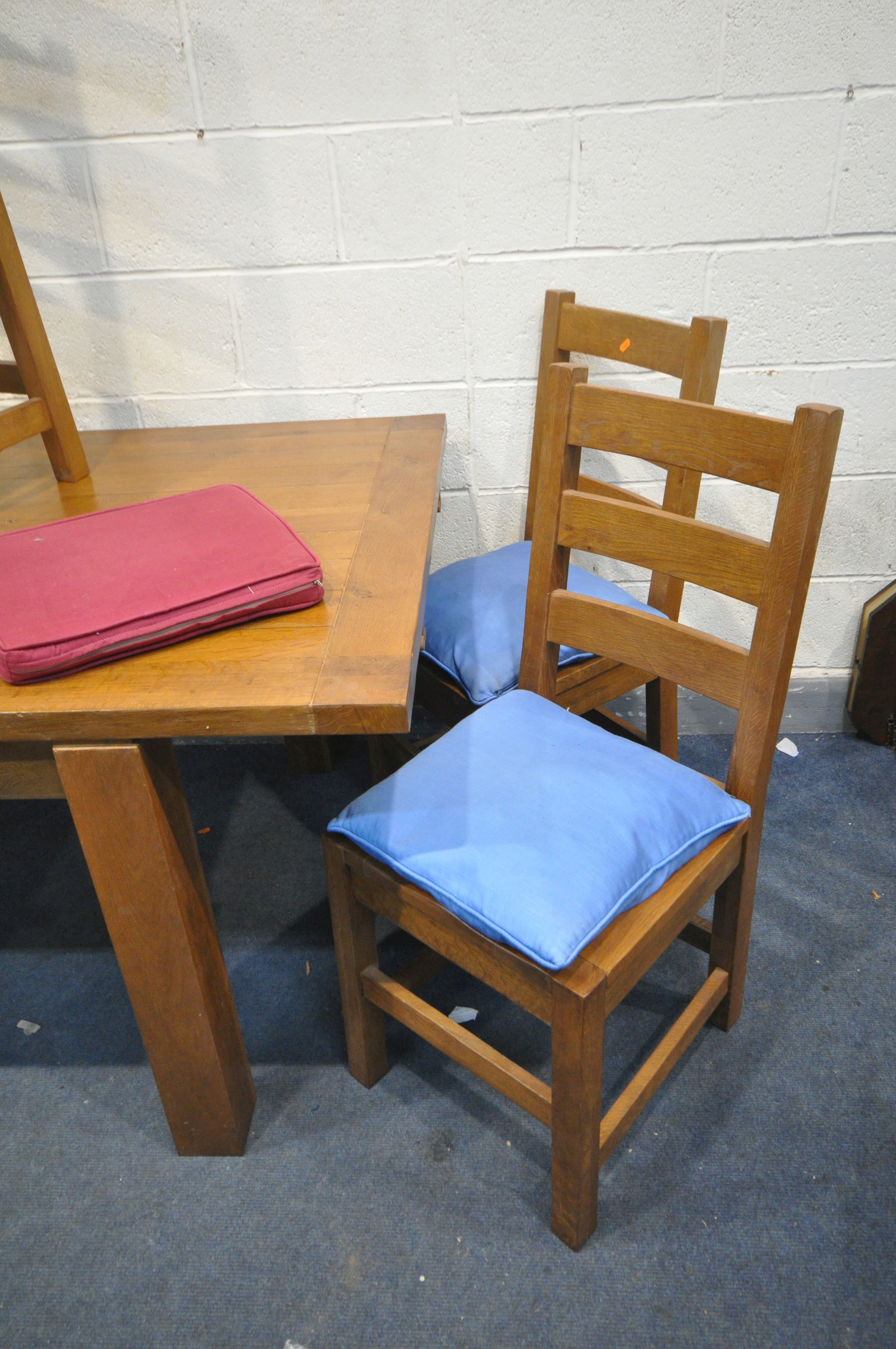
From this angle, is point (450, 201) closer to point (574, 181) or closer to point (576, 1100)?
point (574, 181)

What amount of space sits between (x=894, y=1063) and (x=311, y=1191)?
871 millimetres

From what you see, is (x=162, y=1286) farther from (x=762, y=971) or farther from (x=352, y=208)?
(x=352, y=208)

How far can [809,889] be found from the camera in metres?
1.68

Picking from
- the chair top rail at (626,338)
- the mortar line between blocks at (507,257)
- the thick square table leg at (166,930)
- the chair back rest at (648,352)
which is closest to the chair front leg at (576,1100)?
the thick square table leg at (166,930)

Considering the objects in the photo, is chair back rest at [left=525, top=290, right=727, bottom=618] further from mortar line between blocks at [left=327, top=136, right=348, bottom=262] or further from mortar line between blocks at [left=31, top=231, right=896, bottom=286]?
mortar line between blocks at [left=327, top=136, right=348, bottom=262]

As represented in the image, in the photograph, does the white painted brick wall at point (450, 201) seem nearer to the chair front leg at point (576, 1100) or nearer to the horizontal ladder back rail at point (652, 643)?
the horizontal ladder back rail at point (652, 643)

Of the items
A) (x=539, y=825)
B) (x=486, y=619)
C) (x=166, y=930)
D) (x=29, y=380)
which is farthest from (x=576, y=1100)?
(x=29, y=380)

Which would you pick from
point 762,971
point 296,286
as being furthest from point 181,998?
point 296,286

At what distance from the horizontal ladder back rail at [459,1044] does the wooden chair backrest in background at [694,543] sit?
415mm

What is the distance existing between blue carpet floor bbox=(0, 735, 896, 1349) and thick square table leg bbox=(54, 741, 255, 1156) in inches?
3.9

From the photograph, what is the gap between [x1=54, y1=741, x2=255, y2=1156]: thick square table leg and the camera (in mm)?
975

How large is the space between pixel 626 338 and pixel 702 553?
0.61m

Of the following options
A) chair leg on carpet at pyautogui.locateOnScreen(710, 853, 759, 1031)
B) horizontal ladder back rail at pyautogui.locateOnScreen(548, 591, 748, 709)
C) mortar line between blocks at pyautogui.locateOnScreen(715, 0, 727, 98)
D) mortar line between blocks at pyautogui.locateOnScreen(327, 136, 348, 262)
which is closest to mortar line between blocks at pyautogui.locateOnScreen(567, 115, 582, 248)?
mortar line between blocks at pyautogui.locateOnScreen(715, 0, 727, 98)

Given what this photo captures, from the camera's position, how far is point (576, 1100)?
1.01 meters
